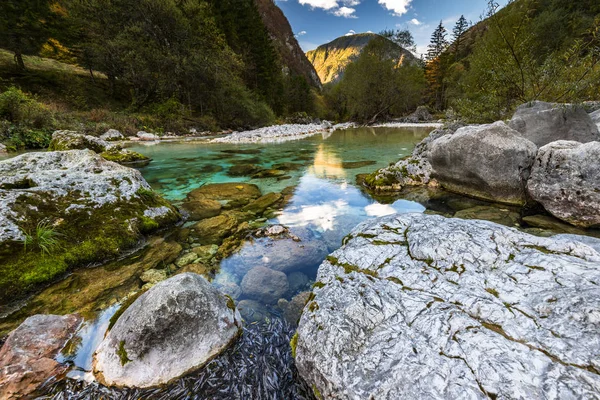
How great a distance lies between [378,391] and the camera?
147 cm

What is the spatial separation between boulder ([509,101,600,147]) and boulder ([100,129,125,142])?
82.5 ft

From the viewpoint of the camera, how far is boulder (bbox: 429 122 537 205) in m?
5.41

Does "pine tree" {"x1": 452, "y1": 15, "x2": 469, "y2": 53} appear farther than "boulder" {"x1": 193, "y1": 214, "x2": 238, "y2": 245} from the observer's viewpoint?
Yes

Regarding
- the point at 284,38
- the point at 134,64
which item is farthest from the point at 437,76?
the point at 284,38

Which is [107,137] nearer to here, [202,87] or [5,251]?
[202,87]

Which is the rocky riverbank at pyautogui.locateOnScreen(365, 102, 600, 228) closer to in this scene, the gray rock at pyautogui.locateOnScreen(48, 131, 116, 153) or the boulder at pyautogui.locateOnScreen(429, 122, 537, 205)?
the boulder at pyautogui.locateOnScreen(429, 122, 537, 205)

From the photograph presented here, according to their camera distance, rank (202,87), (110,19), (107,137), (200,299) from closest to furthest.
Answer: (200,299) < (107,137) < (110,19) < (202,87)

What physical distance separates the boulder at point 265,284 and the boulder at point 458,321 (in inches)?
38.7

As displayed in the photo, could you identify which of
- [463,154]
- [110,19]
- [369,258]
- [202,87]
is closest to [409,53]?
[202,87]

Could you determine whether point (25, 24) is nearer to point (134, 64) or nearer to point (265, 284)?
point (134, 64)

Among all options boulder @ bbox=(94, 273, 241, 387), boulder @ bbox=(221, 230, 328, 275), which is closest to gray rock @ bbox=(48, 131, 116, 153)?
boulder @ bbox=(221, 230, 328, 275)

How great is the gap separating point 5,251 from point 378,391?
4.65m

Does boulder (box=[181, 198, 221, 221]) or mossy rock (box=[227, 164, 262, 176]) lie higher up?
mossy rock (box=[227, 164, 262, 176])

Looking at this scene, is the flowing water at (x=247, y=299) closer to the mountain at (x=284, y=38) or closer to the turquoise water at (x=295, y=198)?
the turquoise water at (x=295, y=198)
